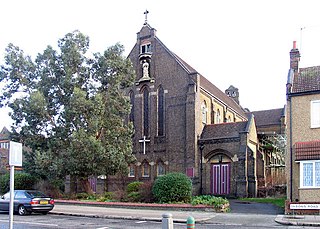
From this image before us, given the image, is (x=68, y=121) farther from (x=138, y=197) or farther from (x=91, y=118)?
(x=138, y=197)

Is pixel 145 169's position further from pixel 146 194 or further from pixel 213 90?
pixel 146 194

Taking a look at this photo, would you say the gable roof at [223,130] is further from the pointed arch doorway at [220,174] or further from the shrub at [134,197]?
the shrub at [134,197]

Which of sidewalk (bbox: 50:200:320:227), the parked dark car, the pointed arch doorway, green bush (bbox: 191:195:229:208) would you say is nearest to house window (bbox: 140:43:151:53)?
the pointed arch doorway

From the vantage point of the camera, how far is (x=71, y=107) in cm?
2752

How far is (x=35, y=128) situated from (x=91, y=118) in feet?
14.4

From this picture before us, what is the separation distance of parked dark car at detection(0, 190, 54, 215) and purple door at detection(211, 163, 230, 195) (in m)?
16.7

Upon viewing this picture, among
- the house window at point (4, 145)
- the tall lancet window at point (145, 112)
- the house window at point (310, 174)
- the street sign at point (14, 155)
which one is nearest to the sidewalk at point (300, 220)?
the house window at point (310, 174)

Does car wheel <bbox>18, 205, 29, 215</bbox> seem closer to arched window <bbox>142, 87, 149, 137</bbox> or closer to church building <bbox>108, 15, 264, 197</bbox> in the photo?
church building <bbox>108, 15, 264, 197</bbox>

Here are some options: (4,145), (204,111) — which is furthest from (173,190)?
(4,145)

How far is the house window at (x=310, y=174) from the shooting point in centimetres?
2159

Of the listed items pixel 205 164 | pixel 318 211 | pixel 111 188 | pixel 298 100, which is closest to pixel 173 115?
pixel 205 164

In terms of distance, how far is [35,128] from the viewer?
1146 inches

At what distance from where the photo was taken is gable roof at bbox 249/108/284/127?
6268 cm

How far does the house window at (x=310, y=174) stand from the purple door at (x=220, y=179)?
40.3 ft
